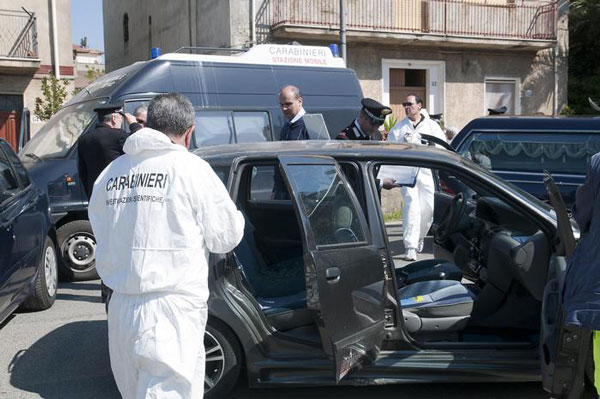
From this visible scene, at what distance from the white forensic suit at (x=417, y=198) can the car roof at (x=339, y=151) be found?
11.6 ft

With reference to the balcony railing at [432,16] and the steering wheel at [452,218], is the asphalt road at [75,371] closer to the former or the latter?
the steering wheel at [452,218]

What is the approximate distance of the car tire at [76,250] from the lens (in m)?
7.58

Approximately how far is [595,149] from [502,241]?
11.4 feet

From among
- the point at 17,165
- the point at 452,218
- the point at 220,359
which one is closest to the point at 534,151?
the point at 452,218

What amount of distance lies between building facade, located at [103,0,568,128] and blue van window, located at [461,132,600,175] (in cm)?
984

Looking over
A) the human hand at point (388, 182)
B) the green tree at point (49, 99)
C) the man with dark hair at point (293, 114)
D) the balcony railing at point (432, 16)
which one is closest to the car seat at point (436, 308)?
the human hand at point (388, 182)

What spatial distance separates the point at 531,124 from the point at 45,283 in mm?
5482

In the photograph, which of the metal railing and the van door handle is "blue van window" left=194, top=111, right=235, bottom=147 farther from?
the metal railing

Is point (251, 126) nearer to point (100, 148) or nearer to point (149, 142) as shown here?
point (100, 148)

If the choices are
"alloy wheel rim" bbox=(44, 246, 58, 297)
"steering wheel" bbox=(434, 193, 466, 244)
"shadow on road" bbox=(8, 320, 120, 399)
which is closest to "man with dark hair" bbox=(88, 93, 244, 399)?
"shadow on road" bbox=(8, 320, 120, 399)

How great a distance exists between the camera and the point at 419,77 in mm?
19828

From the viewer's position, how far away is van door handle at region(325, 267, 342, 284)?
3.61m

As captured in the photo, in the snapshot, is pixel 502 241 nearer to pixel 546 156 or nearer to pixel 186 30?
pixel 546 156

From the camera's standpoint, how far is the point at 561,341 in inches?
129
